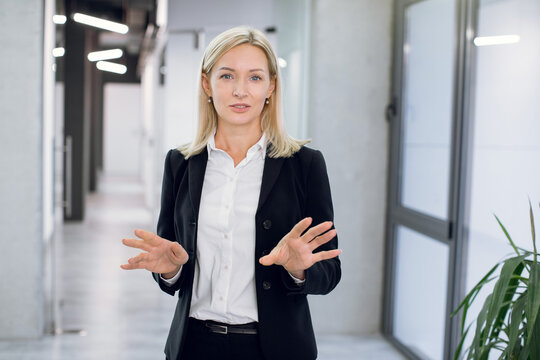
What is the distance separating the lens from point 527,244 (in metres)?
2.52

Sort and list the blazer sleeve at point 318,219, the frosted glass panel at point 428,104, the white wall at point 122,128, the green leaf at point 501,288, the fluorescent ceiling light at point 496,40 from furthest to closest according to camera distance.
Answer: the white wall at point 122,128
the frosted glass panel at point 428,104
the fluorescent ceiling light at point 496,40
the green leaf at point 501,288
the blazer sleeve at point 318,219

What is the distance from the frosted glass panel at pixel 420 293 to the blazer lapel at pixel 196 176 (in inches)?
85.7

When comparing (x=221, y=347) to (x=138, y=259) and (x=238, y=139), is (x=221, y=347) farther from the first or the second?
(x=238, y=139)

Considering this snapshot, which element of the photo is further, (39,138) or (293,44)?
(293,44)

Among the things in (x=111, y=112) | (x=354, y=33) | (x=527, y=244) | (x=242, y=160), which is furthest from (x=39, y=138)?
(x=111, y=112)

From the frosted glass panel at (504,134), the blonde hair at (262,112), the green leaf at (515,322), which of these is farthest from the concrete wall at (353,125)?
the blonde hair at (262,112)

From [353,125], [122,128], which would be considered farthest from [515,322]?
[122,128]

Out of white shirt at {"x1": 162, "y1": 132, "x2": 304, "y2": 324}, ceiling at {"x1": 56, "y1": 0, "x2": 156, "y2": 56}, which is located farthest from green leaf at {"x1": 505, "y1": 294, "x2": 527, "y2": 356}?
ceiling at {"x1": 56, "y1": 0, "x2": 156, "y2": 56}

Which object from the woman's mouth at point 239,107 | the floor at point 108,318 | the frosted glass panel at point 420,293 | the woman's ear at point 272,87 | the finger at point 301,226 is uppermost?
the woman's ear at point 272,87

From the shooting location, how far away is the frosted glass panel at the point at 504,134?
2.54 metres

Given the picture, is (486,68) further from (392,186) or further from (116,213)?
(116,213)

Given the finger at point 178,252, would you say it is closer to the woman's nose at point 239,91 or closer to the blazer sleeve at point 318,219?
the blazer sleeve at point 318,219

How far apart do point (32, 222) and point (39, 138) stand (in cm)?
57

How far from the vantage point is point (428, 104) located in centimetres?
363
